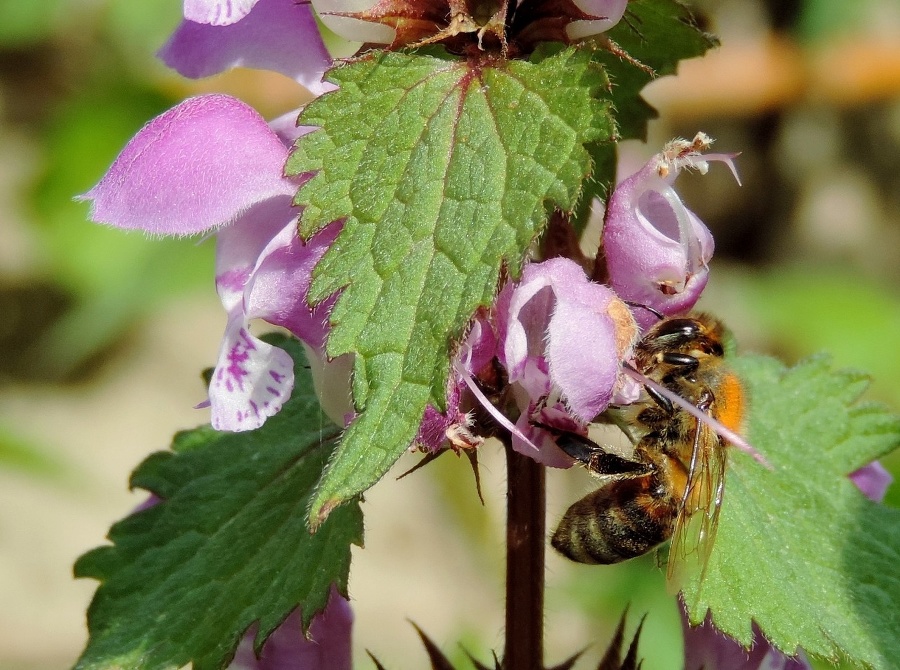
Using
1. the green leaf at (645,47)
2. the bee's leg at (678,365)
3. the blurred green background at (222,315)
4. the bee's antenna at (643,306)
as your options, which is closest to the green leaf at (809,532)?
the bee's leg at (678,365)

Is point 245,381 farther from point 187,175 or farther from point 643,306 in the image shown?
point 643,306

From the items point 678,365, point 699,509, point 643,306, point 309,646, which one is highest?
point 643,306

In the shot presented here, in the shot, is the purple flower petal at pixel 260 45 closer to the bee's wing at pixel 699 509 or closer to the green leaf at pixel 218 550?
the green leaf at pixel 218 550

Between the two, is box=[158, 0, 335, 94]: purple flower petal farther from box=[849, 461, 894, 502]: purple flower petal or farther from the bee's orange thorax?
box=[849, 461, 894, 502]: purple flower petal

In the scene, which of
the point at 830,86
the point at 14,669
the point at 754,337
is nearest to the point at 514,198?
the point at 14,669

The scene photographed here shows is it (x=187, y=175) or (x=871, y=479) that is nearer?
(x=187, y=175)

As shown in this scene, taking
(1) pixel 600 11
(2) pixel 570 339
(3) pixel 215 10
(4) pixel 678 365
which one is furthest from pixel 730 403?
(3) pixel 215 10

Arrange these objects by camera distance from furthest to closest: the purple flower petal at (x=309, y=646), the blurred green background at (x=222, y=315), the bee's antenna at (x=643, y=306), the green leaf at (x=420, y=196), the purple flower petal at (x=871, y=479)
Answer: the blurred green background at (x=222, y=315)
the purple flower petal at (x=871, y=479)
the purple flower petal at (x=309, y=646)
the bee's antenna at (x=643, y=306)
the green leaf at (x=420, y=196)
